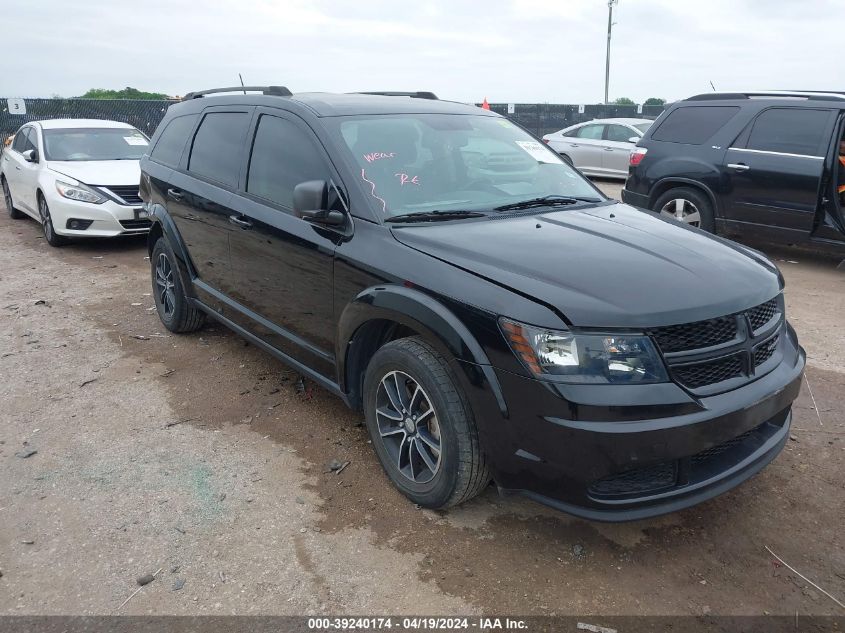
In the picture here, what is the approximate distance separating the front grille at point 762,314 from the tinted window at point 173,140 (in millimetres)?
4017

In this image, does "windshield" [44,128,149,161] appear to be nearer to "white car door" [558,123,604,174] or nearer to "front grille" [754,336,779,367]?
"front grille" [754,336,779,367]

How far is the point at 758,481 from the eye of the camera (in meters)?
3.41

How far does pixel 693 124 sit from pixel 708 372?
639 centimetres

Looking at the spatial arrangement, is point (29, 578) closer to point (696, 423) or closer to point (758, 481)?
point (696, 423)

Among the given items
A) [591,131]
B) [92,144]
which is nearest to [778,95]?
[591,131]

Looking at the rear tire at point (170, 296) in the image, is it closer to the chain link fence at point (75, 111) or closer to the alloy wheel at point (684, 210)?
the alloy wheel at point (684, 210)

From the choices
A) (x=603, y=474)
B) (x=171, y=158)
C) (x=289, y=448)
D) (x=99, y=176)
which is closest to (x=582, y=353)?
(x=603, y=474)

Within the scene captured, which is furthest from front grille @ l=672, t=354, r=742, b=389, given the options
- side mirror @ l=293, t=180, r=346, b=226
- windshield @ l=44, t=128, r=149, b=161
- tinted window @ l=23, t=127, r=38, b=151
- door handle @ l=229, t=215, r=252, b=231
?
tinted window @ l=23, t=127, r=38, b=151

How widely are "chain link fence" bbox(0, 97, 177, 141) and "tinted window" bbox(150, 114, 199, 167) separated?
13.2 m

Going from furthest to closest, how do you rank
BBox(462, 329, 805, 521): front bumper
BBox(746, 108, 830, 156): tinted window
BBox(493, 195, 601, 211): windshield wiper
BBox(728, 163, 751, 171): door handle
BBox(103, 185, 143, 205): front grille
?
1. BBox(103, 185, 143, 205): front grille
2. BBox(728, 163, 751, 171): door handle
3. BBox(746, 108, 830, 156): tinted window
4. BBox(493, 195, 601, 211): windshield wiper
5. BBox(462, 329, 805, 521): front bumper

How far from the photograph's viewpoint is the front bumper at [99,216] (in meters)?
8.52

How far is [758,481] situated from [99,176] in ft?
27.5

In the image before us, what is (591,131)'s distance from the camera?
15281mm

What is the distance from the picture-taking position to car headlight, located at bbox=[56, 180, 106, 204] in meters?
8.55
